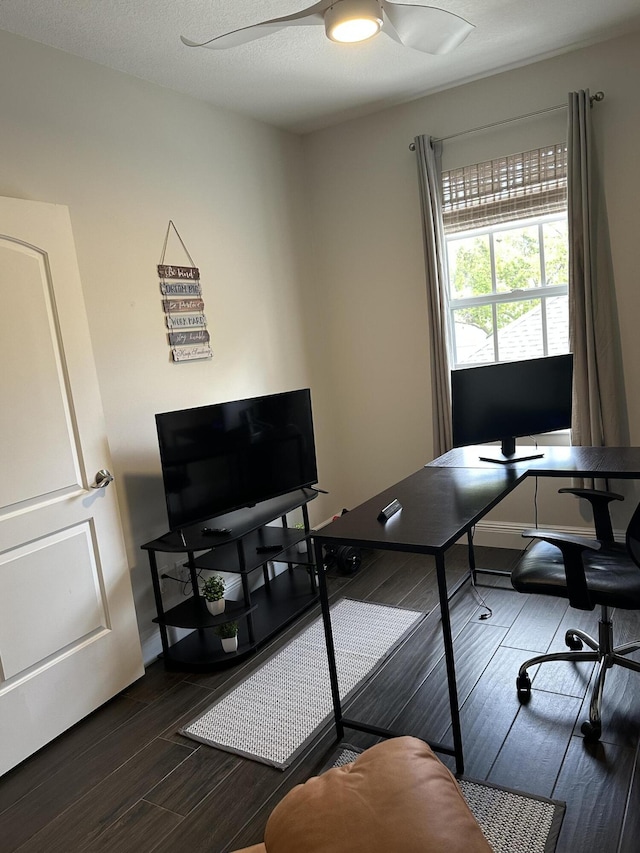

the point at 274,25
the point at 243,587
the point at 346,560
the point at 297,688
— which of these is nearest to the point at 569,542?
the point at 297,688

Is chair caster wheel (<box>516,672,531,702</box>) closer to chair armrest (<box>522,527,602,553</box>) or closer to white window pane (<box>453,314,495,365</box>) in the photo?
chair armrest (<box>522,527,602,553</box>)

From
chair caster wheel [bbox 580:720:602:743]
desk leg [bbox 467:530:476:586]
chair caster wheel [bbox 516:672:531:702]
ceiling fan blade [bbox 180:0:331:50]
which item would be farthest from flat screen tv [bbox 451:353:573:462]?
ceiling fan blade [bbox 180:0:331:50]

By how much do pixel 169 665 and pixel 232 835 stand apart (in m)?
1.15

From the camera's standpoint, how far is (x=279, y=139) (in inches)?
159

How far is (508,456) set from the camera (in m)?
3.01

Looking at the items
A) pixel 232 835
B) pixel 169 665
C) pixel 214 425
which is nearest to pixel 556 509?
pixel 214 425

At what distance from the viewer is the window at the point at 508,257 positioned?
11.8 ft

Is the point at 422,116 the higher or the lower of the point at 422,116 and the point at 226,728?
the higher

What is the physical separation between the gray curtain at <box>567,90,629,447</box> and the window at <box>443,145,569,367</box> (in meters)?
0.17

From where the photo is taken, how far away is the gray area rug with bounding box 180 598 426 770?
2311mm

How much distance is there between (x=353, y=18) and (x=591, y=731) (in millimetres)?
2448

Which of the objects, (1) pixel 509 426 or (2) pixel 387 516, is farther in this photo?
(1) pixel 509 426

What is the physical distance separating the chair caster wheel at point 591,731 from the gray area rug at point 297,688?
2.91 feet

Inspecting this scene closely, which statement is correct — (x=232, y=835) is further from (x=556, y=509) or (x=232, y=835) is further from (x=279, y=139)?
(x=279, y=139)
